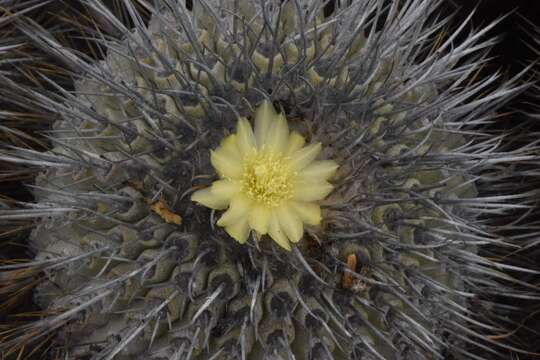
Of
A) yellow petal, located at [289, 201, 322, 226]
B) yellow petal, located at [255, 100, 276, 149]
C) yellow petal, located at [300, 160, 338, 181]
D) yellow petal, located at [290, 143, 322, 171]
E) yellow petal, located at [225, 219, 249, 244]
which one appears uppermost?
yellow petal, located at [255, 100, 276, 149]

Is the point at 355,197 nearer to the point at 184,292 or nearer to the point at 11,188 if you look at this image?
the point at 184,292

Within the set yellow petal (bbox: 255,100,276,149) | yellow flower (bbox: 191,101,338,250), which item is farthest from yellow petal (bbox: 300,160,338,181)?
yellow petal (bbox: 255,100,276,149)

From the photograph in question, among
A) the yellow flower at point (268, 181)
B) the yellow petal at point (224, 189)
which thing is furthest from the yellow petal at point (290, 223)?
the yellow petal at point (224, 189)

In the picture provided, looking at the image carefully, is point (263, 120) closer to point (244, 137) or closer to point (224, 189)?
point (244, 137)

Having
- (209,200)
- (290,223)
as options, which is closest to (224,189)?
(209,200)

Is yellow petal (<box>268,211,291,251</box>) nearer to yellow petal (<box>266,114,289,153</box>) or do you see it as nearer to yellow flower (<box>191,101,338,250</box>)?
yellow flower (<box>191,101,338,250</box>)

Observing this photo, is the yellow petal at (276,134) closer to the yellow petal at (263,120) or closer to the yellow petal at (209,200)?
the yellow petal at (263,120)
